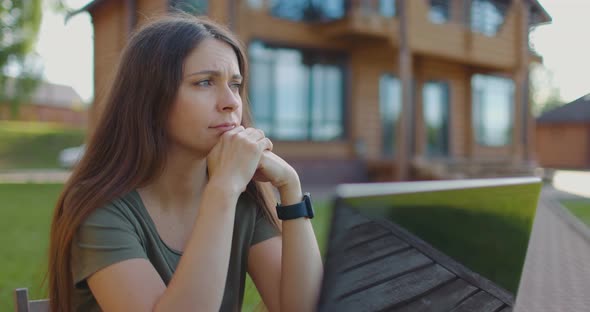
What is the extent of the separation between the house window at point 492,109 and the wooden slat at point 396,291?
16332 millimetres

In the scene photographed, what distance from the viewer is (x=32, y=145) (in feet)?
96.7

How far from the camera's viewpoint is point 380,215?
2.63ft

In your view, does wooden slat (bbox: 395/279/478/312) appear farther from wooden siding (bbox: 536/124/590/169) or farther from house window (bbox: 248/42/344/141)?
wooden siding (bbox: 536/124/590/169)

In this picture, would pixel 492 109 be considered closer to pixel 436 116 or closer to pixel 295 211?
pixel 436 116

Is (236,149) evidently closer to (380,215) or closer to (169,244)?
(169,244)

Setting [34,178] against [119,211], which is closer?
[119,211]

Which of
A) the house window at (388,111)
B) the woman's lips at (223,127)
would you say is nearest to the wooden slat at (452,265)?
the woman's lips at (223,127)

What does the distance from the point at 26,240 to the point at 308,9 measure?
8.54m

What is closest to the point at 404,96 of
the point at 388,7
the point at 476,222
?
the point at 388,7

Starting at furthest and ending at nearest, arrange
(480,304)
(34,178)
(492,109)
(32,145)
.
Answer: (32,145) < (492,109) < (34,178) < (480,304)

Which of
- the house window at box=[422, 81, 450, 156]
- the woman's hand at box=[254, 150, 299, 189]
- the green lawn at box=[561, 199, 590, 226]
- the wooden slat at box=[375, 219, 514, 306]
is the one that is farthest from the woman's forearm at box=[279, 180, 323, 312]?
the house window at box=[422, 81, 450, 156]

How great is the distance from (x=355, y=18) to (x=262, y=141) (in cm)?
1047

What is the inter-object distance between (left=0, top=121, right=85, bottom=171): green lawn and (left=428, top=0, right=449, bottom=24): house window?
18.6 m

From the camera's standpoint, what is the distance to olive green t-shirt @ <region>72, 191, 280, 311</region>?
126 centimetres
